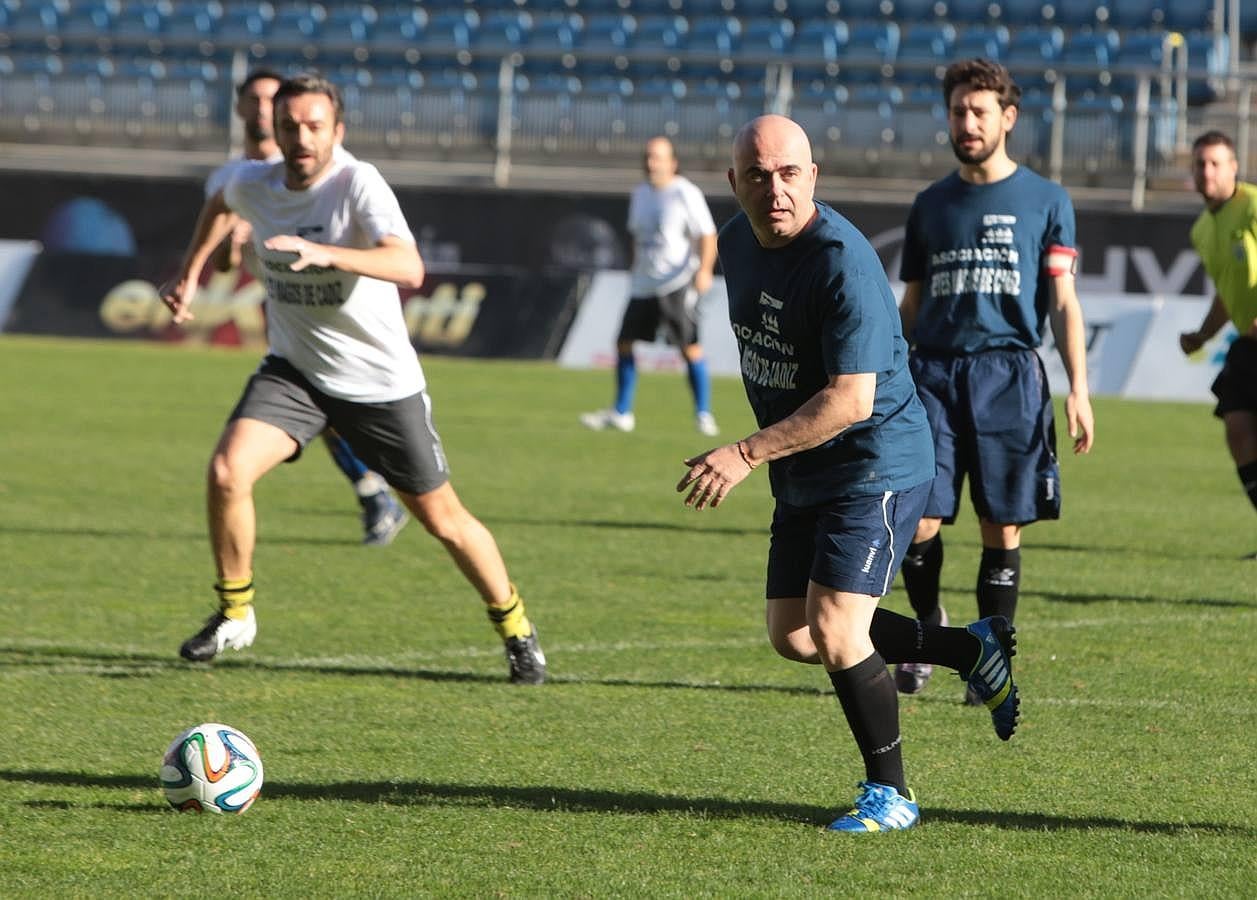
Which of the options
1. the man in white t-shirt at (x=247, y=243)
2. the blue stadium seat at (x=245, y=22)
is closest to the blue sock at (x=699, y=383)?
the man in white t-shirt at (x=247, y=243)

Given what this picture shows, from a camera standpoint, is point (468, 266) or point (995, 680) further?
point (468, 266)

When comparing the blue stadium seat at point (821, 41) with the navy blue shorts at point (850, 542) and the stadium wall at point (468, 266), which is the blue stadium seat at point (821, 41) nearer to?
the stadium wall at point (468, 266)

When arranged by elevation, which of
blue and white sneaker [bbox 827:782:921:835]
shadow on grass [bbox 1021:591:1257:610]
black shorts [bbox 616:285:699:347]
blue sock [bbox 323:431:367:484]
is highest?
blue and white sneaker [bbox 827:782:921:835]

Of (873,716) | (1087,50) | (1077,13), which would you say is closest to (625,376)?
(873,716)

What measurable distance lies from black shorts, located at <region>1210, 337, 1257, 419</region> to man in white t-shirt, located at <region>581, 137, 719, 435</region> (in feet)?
23.2

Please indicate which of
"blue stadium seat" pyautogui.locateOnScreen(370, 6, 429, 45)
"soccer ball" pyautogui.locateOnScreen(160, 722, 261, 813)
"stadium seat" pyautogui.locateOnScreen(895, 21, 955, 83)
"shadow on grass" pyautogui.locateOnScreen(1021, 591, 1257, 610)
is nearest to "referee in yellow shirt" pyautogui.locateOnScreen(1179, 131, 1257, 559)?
"shadow on grass" pyautogui.locateOnScreen(1021, 591, 1257, 610)

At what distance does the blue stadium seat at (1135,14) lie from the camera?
1070 inches

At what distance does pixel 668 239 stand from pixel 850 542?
11.9 m

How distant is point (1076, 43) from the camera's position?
26.6m

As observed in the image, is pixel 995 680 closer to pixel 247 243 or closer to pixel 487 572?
pixel 487 572

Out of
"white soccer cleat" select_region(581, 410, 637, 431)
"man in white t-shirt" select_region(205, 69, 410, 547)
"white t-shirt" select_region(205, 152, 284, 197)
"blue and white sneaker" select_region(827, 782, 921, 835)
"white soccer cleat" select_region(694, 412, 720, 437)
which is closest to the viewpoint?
"blue and white sneaker" select_region(827, 782, 921, 835)

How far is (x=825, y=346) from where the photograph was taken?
4680 millimetres

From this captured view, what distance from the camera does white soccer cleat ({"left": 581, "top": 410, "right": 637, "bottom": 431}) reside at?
16.3 meters

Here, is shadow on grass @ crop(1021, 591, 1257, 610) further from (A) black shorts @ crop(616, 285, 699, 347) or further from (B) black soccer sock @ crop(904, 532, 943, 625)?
(A) black shorts @ crop(616, 285, 699, 347)
